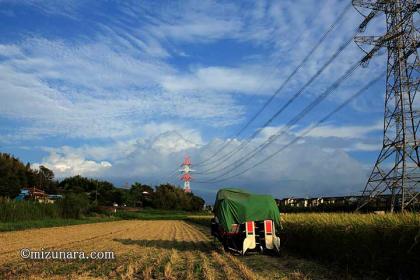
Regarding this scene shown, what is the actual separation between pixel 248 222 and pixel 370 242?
27.3ft

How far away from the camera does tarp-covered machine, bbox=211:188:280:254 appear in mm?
22547

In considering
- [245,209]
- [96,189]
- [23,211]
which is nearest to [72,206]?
[23,211]

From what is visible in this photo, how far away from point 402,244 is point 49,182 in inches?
6074

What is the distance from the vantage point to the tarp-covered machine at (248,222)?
22.5 meters

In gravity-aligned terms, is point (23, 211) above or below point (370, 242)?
above

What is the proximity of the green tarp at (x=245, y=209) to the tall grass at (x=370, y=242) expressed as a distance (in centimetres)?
215

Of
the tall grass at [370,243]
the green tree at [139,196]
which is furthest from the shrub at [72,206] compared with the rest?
the green tree at [139,196]

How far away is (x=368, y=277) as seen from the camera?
48.5ft

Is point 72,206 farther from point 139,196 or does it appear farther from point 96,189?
point 139,196

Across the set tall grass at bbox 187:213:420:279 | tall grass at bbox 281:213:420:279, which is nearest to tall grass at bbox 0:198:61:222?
tall grass at bbox 281:213:420:279

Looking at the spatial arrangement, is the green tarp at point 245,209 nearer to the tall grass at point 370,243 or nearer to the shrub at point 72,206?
the tall grass at point 370,243

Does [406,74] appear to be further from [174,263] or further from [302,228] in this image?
[174,263]

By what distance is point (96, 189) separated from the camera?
149 m

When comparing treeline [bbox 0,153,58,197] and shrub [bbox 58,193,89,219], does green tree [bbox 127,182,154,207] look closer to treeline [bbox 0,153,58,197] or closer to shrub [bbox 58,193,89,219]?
treeline [bbox 0,153,58,197]
